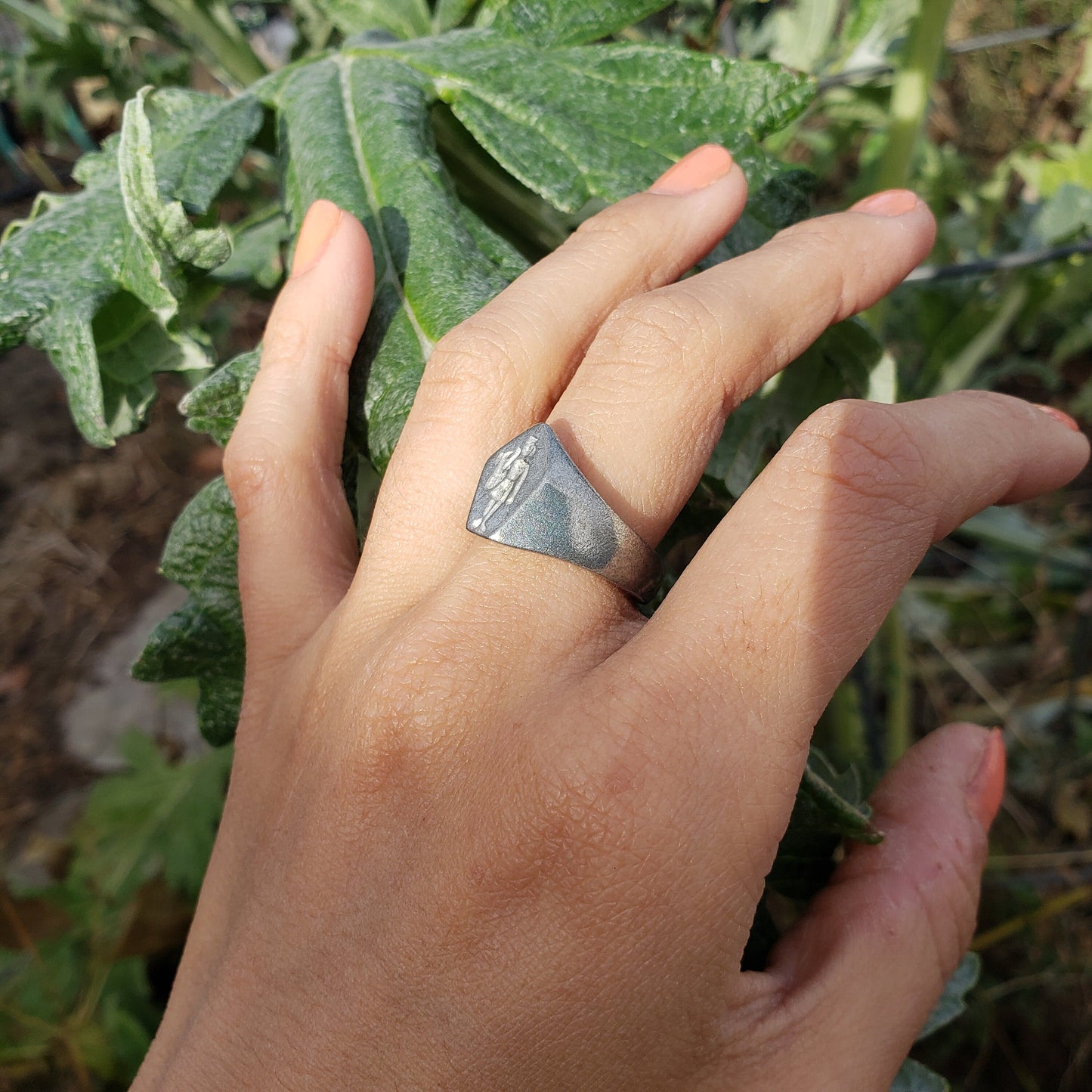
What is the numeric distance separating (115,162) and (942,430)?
43.3 inches

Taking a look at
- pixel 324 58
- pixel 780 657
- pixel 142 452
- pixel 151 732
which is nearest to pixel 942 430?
pixel 780 657

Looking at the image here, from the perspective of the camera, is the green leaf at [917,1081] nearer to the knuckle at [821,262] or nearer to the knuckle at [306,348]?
the knuckle at [821,262]

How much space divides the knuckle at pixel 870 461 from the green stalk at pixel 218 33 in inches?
57.9

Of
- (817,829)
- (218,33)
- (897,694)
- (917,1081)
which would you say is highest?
(218,33)

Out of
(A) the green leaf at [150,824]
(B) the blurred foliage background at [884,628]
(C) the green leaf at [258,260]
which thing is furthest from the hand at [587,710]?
(A) the green leaf at [150,824]

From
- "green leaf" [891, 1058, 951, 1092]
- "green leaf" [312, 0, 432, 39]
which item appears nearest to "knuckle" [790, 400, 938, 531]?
"green leaf" [891, 1058, 951, 1092]

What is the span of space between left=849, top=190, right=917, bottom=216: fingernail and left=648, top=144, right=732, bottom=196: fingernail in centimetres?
16

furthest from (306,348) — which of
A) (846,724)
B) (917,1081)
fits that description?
(846,724)

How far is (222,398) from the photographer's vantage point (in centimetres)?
103

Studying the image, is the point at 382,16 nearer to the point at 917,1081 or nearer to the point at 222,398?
the point at 222,398

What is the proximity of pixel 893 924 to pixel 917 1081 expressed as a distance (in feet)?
0.79

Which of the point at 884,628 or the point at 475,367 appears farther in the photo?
the point at 884,628

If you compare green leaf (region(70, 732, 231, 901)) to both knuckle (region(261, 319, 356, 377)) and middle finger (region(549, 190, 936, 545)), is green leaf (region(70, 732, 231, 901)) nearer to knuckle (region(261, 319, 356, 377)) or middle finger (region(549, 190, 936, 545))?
knuckle (region(261, 319, 356, 377))

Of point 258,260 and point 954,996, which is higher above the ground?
point 258,260
